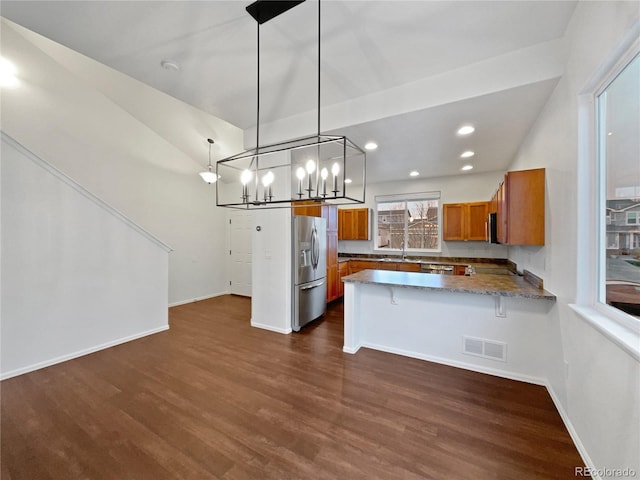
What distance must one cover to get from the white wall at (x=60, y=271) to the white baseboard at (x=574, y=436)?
4.70 m

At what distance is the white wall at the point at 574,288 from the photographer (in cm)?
128

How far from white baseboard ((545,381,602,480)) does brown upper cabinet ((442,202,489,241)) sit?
321cm

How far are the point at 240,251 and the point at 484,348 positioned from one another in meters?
5.35

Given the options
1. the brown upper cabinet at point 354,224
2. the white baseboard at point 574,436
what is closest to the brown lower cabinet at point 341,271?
the brown upper cabinet at point 354,224

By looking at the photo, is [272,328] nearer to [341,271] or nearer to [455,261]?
[341,271]

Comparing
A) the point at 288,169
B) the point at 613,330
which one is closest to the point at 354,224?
the point at 288,169

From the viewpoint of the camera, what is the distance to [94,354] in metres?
3.15

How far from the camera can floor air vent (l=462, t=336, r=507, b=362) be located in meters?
2.59

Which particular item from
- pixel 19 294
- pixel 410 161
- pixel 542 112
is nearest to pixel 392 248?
pixel 410 161

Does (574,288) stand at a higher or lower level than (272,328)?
higher

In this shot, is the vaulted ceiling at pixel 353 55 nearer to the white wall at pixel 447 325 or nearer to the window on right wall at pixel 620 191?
the window on right wall at pixel 620 191

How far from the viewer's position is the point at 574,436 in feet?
5.75

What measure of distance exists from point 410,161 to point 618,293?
3.25 m

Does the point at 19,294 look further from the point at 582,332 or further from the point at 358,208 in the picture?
the point at 358,208
